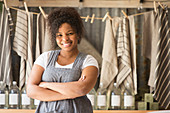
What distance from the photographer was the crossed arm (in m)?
1.01

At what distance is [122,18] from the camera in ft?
6.37

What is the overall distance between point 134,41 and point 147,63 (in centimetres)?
24

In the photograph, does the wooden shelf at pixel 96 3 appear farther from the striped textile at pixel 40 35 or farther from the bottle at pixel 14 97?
the bottle at pixel 14 97

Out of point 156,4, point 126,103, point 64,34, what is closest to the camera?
point 64,34

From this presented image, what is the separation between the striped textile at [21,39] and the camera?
6.21 feet

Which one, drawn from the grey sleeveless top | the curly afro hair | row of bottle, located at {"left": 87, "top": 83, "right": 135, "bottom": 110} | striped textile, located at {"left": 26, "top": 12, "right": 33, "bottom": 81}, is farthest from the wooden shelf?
the grey sleeveless top

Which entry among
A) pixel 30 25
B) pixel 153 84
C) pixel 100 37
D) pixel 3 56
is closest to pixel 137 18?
pixel 100 37

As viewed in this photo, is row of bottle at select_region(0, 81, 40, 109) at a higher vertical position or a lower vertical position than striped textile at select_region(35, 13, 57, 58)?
lower

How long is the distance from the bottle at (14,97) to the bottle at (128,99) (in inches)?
30.8

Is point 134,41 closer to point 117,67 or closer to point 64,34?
point 117,67

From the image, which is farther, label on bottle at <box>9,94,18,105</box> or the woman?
label on bottle at <box>9,94,18,105</box>

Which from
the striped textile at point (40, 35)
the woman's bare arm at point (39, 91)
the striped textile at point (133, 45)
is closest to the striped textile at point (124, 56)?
the striped textile at point (133, 45)

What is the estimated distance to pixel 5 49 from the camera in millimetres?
1898

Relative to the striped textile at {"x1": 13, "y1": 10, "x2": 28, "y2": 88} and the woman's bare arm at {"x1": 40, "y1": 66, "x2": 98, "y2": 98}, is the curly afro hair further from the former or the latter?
the striped textile at {"x1": 13, "y1": 10, "x2": 28, "y2": 88}
